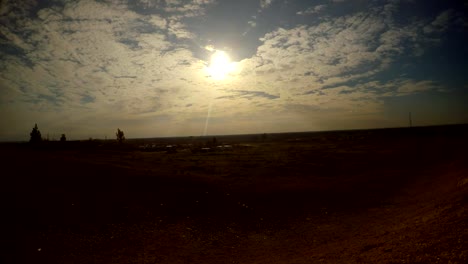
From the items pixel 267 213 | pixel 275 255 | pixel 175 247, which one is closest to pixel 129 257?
pixel 175 247

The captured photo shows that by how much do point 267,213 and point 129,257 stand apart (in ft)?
23.5

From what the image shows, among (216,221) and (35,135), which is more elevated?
(35,135)

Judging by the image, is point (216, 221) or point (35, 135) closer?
point (216, 221)

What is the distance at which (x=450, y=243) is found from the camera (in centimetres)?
711

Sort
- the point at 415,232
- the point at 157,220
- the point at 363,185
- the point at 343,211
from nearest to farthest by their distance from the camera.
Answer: the point at 415,232 → the point at 157,220 → the point at 343,211 → the point at 363,185

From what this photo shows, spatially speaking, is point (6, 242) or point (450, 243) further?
point (6, 242)

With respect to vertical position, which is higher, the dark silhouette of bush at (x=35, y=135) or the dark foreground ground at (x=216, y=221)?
the dark silhouette of bush at (x=35, y=135)

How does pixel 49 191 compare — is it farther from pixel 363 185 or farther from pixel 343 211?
pixel 363 185

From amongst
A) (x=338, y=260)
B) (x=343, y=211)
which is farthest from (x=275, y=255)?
(x=343, y=211)

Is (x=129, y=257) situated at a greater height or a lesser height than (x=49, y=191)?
lesser

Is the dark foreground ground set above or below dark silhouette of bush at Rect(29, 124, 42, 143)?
below

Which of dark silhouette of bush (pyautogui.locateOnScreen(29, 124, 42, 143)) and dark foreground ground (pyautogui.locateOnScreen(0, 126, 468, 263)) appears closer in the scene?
dark foreground ground (pyautogui.locateOnScreen(0, 126, 468, 263))

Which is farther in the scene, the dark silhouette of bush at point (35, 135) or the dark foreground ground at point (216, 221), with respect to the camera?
the dark silhouette of bush at point (35, 135)

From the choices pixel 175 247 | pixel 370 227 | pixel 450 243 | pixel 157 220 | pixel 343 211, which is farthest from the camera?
pixel 343 211
